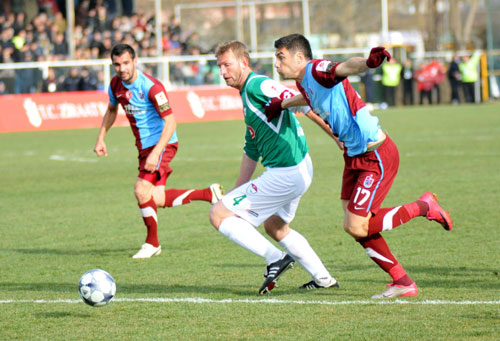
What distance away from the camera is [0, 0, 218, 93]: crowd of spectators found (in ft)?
87.8

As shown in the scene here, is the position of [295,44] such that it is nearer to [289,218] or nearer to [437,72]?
[289,218]

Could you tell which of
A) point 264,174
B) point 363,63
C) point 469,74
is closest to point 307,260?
point 264,174

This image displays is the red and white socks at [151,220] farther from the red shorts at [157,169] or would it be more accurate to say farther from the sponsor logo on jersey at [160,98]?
the sponsor logo on jersey at [160,98]

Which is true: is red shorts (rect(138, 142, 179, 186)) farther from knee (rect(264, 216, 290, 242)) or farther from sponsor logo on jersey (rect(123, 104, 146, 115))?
knee (rect(264, 216, 290, 242))

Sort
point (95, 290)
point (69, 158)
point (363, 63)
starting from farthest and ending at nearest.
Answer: point (69, 158), point (95, 290), point (363, 63)

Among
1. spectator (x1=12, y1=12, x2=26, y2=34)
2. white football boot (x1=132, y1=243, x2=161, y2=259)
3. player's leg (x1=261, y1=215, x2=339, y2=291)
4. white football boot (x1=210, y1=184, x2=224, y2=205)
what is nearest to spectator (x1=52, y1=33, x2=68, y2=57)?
spectator (x1=12, y1=12, x2=26, y2=34)

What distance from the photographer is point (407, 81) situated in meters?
35.6

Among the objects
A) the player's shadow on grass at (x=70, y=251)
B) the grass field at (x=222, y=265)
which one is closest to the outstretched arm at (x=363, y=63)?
the grass field at (x=222, y=265)

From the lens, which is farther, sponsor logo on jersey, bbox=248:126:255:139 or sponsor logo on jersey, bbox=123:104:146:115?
sponsor logo on jersey, bbox=123:104:146:115

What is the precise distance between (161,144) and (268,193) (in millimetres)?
2135

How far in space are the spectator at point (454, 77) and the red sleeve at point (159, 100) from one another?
27.9m

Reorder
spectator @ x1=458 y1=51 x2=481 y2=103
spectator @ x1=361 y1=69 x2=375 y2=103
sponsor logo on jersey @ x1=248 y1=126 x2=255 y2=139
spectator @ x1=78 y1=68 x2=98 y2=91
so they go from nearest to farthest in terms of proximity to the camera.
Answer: sponsor logo on jersey @ x1=248 y1=126 x2=255 y2=139, spectator @ x1=78 y1=68 x2=98 y2=91, spectator @ x1=361 y1=69 x2=375 y2=103, spectator @ x1=458 y1=51 x2=481 y2=103

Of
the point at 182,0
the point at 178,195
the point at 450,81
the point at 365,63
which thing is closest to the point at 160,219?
the point at 178,195

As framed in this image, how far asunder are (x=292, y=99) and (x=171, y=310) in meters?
1.59
